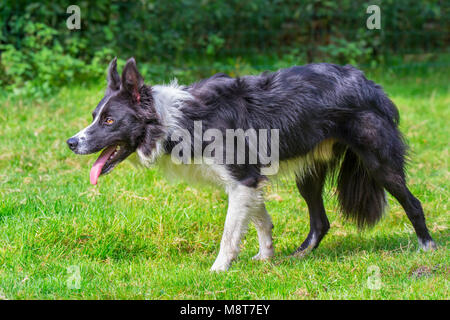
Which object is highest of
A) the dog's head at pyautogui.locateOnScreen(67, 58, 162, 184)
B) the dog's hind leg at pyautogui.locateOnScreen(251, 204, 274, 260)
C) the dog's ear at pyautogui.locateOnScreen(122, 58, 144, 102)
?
the dog's ear at pyautogui.locateOnScreen(122, 58, 144, 102)

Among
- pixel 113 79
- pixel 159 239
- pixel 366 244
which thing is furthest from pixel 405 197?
pixel 113 79

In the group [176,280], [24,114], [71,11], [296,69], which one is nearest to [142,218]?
[176,280]

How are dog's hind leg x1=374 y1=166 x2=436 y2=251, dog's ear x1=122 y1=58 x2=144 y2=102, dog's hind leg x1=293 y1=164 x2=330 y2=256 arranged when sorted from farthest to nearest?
1. dog's hind leg x1=293 y1=164 x2=330 y2=256
2. dog's hind leg x1=374 y1=166 x2=436 y2=251
3. dog's ear x1=122 y1=58 x2=144 y2=102

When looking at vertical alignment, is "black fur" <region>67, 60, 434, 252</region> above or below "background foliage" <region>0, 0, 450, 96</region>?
below

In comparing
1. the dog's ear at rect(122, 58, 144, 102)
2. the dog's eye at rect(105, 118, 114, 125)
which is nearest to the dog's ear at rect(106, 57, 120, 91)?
the dog's ear at rect(122, 58, 144, 102)

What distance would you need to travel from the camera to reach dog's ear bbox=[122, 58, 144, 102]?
13.3 ft

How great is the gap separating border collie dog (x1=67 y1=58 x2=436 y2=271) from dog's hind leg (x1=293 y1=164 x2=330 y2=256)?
0.18m

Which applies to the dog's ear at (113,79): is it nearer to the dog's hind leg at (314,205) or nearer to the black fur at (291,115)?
the black fur at (291,115)

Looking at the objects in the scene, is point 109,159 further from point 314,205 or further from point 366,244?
point 366,244

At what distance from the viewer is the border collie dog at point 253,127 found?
4.14m

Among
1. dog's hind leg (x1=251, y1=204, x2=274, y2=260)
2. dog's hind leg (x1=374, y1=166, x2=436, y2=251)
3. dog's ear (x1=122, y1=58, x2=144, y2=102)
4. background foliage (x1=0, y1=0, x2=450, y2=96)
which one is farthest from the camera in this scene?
background foliage (x1=0, y1=0, x2=450, y2=96)

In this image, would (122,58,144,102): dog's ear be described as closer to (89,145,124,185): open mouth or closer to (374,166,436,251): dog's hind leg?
(89,145,124,185): open mouth

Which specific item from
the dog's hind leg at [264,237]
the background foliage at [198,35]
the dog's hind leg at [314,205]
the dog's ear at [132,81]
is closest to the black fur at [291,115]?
the dog's ear at [132,81]

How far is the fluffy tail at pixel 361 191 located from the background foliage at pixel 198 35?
4.52m
